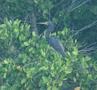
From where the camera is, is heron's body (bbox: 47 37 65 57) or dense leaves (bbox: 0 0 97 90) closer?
dense leaves (bbox: 0 0 97 90)

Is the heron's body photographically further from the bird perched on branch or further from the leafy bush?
the leafy bush

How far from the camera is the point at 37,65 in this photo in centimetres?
506

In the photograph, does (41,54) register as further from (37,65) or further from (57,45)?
(57,45)

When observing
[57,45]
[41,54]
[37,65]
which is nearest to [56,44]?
[57,45]

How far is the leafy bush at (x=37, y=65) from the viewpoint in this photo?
16.4 ft

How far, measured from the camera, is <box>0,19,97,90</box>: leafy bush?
5004 mm

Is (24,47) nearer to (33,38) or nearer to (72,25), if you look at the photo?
(33,38)

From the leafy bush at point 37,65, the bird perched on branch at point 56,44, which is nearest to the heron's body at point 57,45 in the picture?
the bird perched on branch at point 56,44

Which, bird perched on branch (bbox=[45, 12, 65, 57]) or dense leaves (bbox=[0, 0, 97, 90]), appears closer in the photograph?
dense leaves (bbox=[0, 0, 97, 90])

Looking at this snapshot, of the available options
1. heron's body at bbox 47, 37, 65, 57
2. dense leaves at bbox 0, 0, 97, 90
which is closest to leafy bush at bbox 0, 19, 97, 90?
dense leaves at bbox 0, 0, 97, 90

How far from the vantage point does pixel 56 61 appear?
5043 millimetres

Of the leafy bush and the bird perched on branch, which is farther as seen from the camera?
the bird perched on branch

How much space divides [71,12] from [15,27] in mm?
1412

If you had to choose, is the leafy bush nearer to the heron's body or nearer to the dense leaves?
the dense leaves
